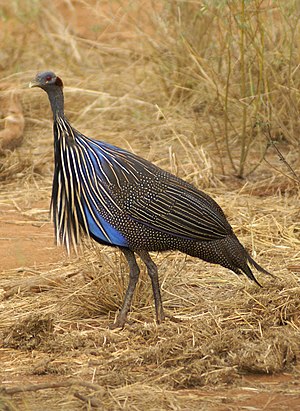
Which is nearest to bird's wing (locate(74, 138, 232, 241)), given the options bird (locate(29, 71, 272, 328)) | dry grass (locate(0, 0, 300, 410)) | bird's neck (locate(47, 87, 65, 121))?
bird (locate(29, 71, 272, 328))

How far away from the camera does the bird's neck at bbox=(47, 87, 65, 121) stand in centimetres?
462

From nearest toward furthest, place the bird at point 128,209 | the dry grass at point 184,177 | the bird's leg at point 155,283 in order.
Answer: the dry grass at point 184,177 < the bird at point 128,209 < the bird's leg at point 155,283

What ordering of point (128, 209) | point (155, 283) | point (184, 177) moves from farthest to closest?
point (184, 177), point (155, 283), point (128, 209)

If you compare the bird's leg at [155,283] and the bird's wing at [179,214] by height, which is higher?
the bird's wing at [179,214]

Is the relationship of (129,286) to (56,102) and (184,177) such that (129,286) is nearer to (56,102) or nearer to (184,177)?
(56,102)

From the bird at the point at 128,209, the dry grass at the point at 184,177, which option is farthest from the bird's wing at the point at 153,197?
the dry grass at the point at 184,177

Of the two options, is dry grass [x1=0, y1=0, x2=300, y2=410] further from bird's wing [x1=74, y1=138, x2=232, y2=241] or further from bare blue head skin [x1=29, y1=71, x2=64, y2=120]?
bare blue head skin [x1=29, y1=71, x2=64, y2=120]

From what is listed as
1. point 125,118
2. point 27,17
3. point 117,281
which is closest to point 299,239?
point 117,281

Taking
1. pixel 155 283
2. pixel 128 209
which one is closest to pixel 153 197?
pixel 128 209

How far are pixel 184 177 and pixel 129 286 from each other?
2431 millimetres

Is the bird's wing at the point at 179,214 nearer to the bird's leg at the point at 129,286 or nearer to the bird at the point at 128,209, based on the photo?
the bird at the point at 128,209

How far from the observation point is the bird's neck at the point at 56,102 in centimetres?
462

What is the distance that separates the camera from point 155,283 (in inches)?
180

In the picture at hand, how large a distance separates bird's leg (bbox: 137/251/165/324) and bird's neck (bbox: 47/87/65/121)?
0.76m
